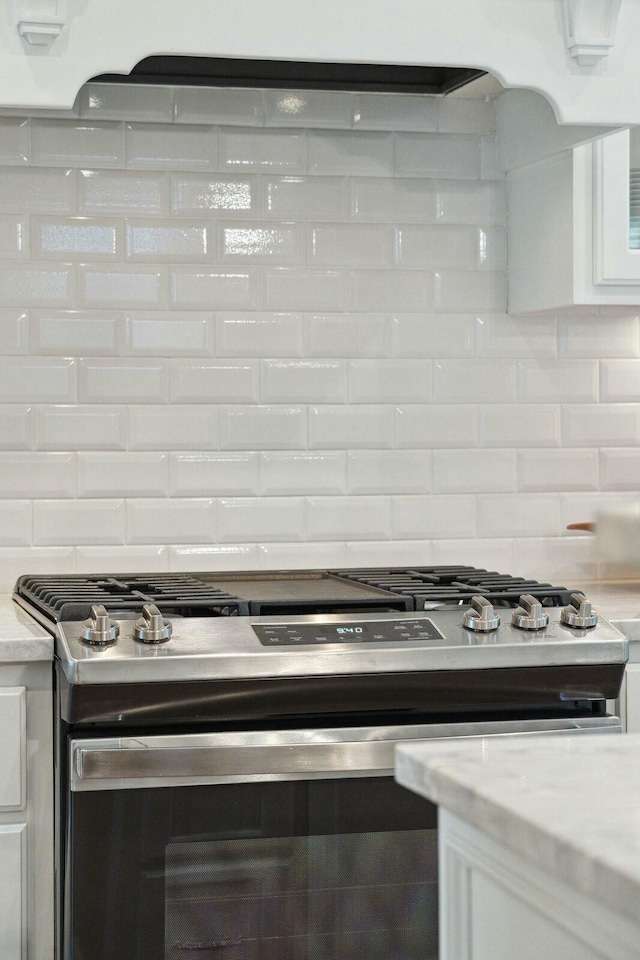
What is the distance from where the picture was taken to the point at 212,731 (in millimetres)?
1725

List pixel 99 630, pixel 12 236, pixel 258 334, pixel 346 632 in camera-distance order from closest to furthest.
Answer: pixel 99 630
pixel 346 632
pixel 12 236
pixel 258 334

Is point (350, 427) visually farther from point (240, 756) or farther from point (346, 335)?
point (240, 756)

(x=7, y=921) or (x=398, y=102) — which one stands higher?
(x=398, y=102)


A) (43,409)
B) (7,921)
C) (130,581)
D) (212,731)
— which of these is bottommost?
(7,921)

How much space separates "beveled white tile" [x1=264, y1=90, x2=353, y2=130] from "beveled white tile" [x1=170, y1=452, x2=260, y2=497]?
2.35ft

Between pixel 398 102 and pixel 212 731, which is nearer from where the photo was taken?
pixel 212 731

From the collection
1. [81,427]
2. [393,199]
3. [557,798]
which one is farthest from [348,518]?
[557,798]

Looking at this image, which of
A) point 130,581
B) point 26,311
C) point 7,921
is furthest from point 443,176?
point 7,921

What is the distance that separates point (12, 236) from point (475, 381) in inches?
40.7

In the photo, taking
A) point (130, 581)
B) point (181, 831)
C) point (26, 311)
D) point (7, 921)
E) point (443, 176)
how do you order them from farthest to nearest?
point (443, 176)
point (26, 311)
point (130, 581)
point (7, 921)
point (181, 831)

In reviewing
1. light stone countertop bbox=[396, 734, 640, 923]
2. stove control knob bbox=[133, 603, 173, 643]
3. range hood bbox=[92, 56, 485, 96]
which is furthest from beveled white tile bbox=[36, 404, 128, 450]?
light stone countertop bbox=[396, 734, 640, 923]

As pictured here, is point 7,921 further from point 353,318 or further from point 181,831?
Answer: point 353,318

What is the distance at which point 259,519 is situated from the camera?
254 cm

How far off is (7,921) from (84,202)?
55.1 inches
